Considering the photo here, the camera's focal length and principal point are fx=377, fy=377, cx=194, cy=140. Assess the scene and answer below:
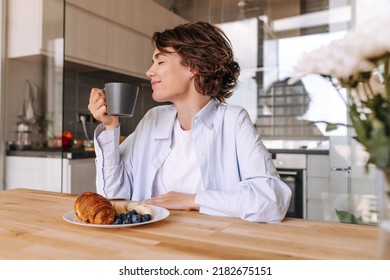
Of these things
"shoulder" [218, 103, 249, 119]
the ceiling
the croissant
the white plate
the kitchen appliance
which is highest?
the ceiling

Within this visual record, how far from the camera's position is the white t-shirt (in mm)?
1253

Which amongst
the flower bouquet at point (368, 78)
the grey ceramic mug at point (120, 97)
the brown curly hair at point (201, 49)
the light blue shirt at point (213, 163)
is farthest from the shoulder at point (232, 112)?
the flower bouquet at point (368, 78)

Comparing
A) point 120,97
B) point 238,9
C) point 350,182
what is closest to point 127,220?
point 120,97

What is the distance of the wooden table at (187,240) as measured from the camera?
24.2 inches

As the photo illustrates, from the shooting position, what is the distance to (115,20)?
3.10m

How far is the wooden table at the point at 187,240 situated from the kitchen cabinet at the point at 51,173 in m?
1.54

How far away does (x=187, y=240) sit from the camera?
0.69 meters

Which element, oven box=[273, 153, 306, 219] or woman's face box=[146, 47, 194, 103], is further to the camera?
oven box=[273, 153, 306, 219]

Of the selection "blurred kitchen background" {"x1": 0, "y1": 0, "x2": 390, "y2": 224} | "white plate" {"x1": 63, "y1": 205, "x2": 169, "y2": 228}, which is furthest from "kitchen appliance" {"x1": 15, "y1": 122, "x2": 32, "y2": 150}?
"white plate" {"x1": 63, "y1": 205, "x2": 169, "y2": 228}

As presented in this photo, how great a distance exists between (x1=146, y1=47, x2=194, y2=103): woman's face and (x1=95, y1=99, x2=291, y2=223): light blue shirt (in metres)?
0.11

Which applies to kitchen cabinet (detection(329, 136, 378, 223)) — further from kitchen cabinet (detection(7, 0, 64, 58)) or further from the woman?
kitchen cabinet (detection(7, 0, 64, 58))

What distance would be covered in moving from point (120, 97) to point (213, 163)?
383 millimetres

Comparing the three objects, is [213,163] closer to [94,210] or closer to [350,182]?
[94,210]

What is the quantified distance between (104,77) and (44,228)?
9.03 ft
